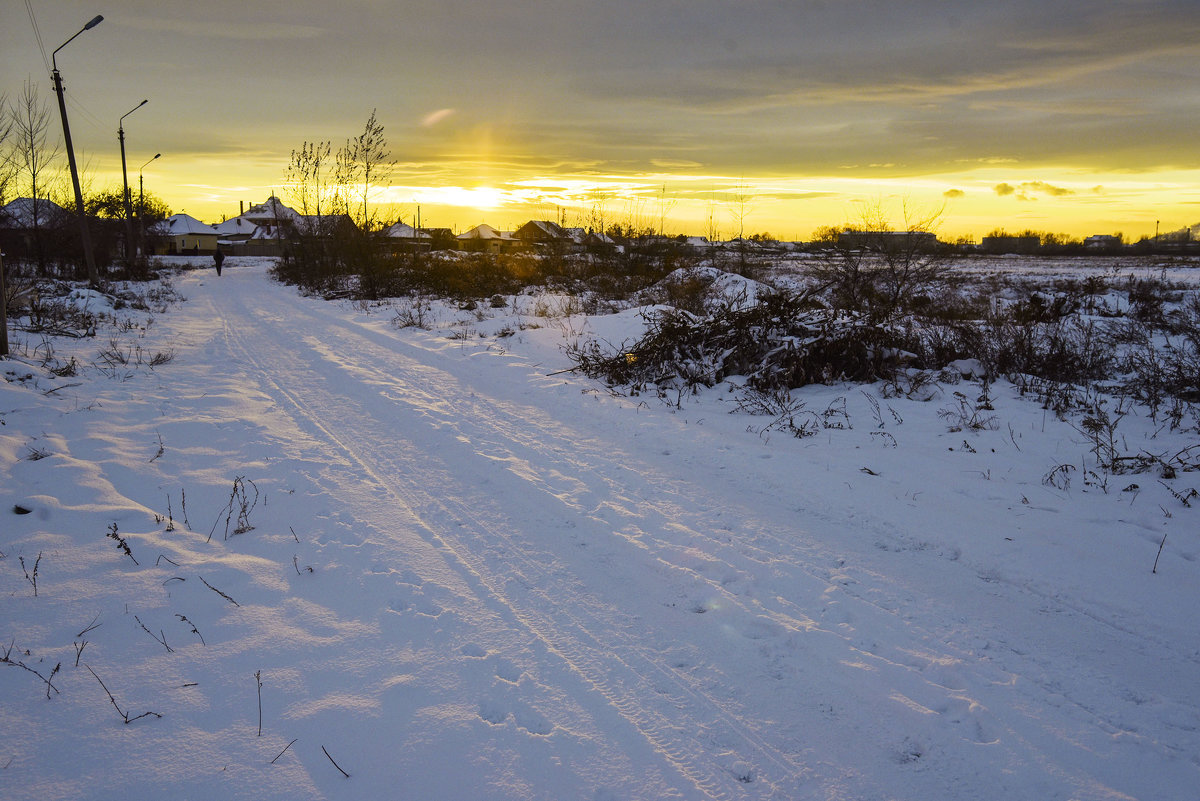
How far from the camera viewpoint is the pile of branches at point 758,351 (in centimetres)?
850

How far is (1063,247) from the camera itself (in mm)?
75250

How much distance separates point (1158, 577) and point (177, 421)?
29.0 ft

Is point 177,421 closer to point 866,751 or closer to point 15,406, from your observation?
point 15,406

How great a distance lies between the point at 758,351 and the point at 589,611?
247 inches

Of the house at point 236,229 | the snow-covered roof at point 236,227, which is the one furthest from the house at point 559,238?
the snow-covered roof at point 236,227

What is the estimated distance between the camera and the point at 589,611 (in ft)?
11.7

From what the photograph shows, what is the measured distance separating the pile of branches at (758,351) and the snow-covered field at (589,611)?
5.61 ft

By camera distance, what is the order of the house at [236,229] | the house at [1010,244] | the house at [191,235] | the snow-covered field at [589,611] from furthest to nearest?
1. the house at [236,229]
2. the house at [191,235]
3. the house at [1010,244]
4. the snow-covered field at [589,611]

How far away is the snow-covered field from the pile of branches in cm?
171

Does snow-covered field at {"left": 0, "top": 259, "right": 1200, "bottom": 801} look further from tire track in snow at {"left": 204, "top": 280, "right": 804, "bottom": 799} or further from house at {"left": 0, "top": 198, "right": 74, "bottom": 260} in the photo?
house at {"left": 0, "top": 198, "right": 74, "bottom": 260}

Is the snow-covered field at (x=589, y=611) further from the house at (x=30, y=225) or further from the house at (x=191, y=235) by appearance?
the house at (x=191, y=235)

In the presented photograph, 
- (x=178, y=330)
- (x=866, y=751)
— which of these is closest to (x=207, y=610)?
(x=866, y=751)

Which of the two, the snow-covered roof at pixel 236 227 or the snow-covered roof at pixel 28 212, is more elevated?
the snow-covered roof at pixel 236 227

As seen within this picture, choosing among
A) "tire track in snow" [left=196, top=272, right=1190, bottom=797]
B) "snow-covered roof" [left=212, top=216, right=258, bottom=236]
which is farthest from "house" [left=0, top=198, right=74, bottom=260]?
"snow-covered roof" [left=212, top=216, right=258, bottom=236]
